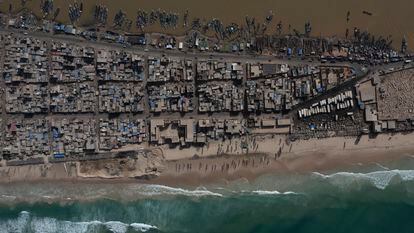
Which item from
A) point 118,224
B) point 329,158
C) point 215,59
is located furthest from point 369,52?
point 118,224

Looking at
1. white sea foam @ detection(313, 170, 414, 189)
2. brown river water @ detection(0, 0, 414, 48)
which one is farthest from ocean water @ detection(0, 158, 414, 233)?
brown river water @ detection(0, 0, 414, 48)

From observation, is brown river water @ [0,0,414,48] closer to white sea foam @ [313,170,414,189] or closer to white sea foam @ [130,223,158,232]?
white sea foam @ [313,170,414,189]

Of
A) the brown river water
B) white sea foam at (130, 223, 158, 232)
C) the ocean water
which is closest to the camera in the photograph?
the ocean water

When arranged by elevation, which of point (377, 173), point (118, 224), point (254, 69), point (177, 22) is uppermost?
point (177, 22)

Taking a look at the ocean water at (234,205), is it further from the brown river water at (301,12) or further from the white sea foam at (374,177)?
the brown river water at (301,12)

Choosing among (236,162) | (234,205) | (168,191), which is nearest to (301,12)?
(236,162)

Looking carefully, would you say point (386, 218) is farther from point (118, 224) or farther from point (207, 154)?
point (118, 224)

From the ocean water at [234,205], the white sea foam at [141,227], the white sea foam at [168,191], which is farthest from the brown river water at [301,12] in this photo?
the white sea foam at [141,227]
